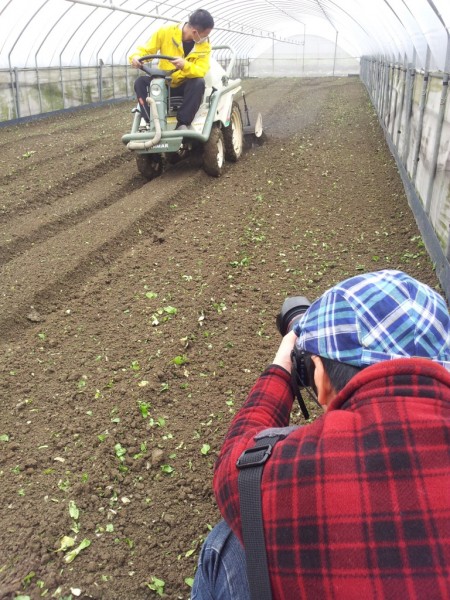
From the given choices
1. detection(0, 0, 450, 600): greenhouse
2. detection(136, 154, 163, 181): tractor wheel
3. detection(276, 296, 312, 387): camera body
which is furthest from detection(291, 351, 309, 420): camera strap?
detection(136, 154, 163, 181): tractor wheel

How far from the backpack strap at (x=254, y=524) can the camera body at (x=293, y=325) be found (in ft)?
0.81

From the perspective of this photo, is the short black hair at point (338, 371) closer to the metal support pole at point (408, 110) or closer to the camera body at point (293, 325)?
the camera body at point (293, 325)

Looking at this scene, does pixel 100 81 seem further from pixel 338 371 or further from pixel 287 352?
pixel 338 371

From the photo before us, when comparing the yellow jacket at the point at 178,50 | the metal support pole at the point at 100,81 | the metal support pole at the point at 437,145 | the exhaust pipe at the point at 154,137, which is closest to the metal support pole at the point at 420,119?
the metal support pole at the point at 437,145

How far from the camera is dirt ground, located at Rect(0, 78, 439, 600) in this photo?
7.87 ft

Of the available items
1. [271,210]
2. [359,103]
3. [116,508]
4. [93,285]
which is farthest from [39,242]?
[359,103]

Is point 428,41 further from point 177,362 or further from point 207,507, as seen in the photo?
point 207,507

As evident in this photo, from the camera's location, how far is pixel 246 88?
21672mm

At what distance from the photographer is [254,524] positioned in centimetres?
109

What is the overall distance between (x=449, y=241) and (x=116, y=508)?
10.1 feet

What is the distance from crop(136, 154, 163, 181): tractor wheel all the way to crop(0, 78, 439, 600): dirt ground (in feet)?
0.61

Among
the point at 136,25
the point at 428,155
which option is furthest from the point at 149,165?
the point at 136,25

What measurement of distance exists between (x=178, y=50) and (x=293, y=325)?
622 cm

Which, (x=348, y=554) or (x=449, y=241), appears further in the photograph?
(x=449, y=241)
